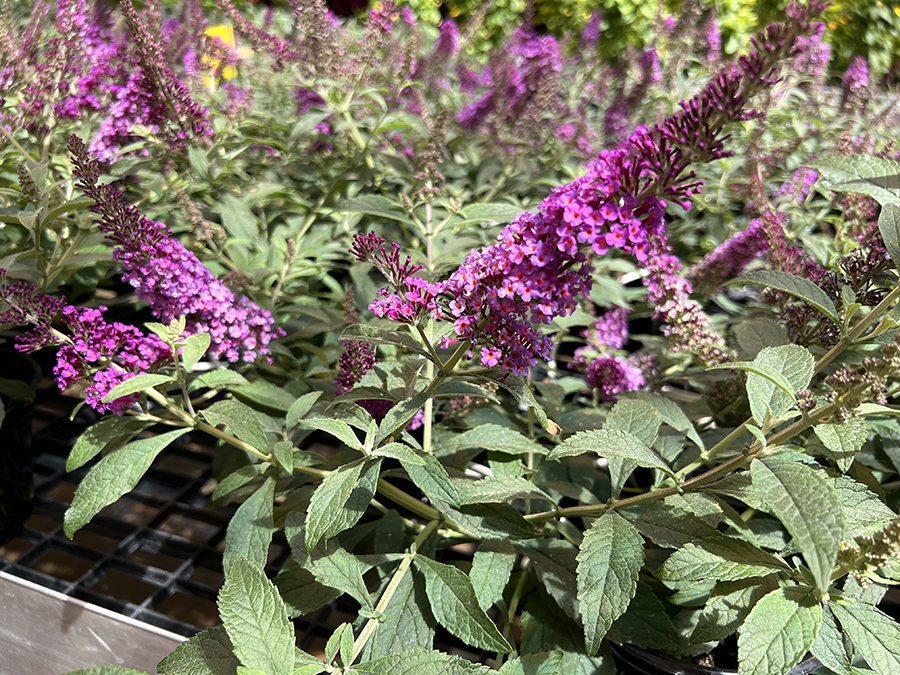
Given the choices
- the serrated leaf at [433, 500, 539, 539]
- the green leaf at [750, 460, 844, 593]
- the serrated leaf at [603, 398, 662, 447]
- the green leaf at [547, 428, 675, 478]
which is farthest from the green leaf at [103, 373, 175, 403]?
the green leaf at [750, 460, 844, 593]

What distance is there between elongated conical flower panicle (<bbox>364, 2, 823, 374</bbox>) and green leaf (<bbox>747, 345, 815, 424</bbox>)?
8.9 inches

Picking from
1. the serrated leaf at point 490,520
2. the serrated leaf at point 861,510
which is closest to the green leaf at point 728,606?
the serrated leaf at point 861,510

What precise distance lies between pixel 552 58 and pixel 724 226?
0.76 metres

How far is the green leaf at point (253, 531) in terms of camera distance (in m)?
0.91

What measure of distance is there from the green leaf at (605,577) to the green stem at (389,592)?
0.87ft

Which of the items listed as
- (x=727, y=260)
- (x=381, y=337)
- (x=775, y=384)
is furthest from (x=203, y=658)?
(x=727, y=260)

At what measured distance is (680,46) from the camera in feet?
7.91

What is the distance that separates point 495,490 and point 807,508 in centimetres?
38

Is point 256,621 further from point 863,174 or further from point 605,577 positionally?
point 863,174

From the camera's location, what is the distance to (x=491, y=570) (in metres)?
0.91

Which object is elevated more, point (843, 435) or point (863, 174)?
point (863, 174)

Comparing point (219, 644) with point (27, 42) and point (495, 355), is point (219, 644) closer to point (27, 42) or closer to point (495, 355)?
point (495, 355)

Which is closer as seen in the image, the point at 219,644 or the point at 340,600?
the point at 219,644

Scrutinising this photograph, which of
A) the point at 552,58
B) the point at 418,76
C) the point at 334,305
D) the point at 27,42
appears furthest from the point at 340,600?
the point at 418,76
